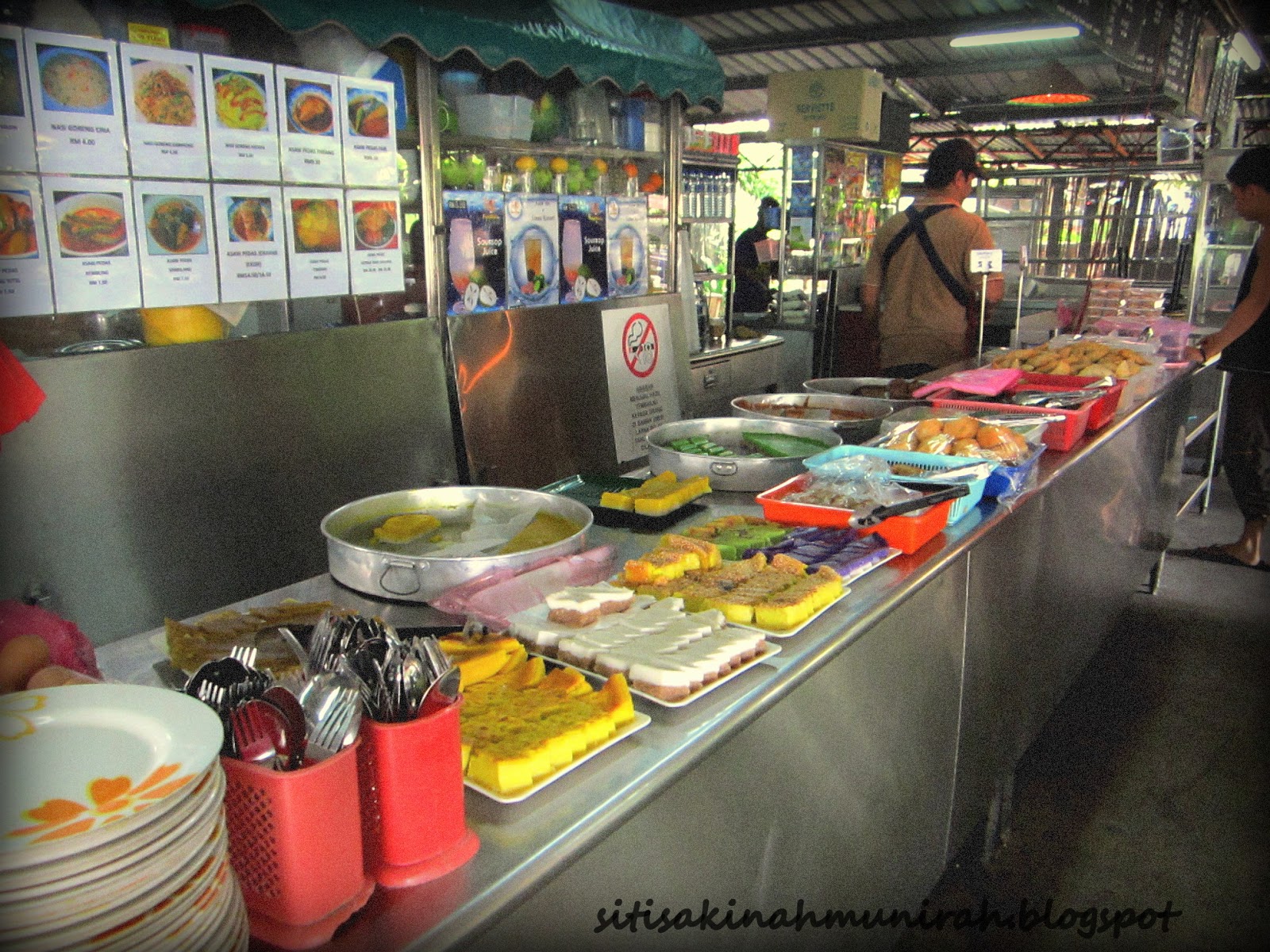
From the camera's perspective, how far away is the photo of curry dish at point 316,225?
2.79m

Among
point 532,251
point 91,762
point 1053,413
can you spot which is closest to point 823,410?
point 1053,413

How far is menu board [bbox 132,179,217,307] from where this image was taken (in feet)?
7.96

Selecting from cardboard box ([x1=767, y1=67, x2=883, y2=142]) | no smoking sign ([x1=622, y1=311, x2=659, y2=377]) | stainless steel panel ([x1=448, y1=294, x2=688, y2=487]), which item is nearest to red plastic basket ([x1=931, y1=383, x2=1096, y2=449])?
stainless steel panel ([x1=448, y1=294, x2=688, y2=487])

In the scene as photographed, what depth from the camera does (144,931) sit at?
65 centimetres

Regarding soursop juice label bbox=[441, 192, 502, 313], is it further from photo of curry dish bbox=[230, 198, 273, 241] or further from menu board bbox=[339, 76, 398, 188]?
photo of curry dish bbox=[230, 198, 273, 241]

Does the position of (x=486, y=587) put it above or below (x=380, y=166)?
below

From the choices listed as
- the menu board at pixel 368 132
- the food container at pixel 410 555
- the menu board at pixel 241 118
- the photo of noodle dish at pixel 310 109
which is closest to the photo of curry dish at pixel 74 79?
the menu board at pixel 241 118

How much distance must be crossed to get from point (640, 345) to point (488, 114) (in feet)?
3.91

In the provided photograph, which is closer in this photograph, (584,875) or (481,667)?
(584,875)

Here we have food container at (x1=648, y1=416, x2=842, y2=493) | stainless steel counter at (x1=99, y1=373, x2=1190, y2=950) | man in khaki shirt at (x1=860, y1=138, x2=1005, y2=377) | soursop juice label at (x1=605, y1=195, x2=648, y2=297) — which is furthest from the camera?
man in khaki shirt at (x1=860, y1=138, x2=1005, y2=377)

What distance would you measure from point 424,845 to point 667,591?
705mm

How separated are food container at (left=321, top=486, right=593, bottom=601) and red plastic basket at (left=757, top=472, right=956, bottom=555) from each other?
432 mm

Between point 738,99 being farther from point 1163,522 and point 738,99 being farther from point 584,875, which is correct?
point 584,875

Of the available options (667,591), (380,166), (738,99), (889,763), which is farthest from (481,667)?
(738,99)
